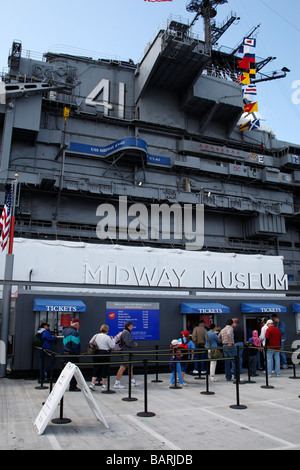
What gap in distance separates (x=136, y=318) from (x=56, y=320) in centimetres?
261

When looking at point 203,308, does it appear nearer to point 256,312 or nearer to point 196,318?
point 196,318

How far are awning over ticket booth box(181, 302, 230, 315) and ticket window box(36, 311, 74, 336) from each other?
153 inches

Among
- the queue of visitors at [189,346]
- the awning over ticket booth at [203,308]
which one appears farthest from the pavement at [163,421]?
the awning over ticket booth at [203,308]

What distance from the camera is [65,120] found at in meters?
24.8

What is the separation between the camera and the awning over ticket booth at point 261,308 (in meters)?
13.4

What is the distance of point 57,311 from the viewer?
11.4 meters

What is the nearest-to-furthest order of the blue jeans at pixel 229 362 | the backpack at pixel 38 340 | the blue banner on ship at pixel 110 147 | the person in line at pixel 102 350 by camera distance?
1. the person in line at pixel 102 350
2. the backpack at pixel 38 340
3. the blue jeans at pixel 229 362
4. the blue banner on ship at pixel 110 147

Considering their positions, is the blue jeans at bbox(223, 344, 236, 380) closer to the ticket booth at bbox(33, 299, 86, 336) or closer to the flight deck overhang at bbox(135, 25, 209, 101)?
the ticket booth at bbox(33, 299, 86, 336)

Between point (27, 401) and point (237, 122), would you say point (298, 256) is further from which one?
point (27, 401)

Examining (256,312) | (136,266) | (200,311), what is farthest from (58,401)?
(136,266)

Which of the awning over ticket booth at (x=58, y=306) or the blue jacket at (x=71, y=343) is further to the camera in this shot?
the awning over ticket booth at (x=58, y=306)

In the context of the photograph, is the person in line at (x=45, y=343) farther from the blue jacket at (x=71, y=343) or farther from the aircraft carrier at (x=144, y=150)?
the aircraft carrier at (x=144, y=150)
